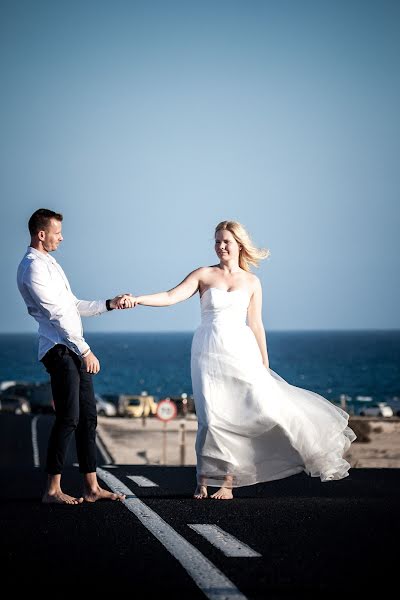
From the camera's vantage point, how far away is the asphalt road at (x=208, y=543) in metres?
4.77

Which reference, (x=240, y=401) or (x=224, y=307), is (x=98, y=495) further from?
(x=224, y=307)

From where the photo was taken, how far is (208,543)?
19.4 feet

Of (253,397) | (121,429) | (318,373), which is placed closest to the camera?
(253,397)

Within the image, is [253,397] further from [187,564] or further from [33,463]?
[33,463]

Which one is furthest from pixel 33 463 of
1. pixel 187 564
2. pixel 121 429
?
pixel 187 564

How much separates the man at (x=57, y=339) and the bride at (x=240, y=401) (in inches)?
40.0

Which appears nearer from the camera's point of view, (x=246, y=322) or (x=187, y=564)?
(x=187, y=564)

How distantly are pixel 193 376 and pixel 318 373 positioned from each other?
497ft

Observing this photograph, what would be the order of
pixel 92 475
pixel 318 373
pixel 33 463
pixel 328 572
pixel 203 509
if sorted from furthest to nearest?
pixel 318 373 → pixel 33 463 → pixel 92 475 → pixel 203 509 → pixel 328 572

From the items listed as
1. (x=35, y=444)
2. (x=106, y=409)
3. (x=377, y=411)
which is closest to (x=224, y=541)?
(x=35, y=444)

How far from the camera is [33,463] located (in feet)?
107

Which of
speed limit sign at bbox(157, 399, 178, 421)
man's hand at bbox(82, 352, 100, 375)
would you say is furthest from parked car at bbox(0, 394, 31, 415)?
man's hand at bbox(82, 352, 100, 375)

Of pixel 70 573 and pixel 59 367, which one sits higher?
pixel 59 367

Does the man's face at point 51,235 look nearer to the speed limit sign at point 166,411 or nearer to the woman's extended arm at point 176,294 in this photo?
the woman's extended arm at point 176,294
